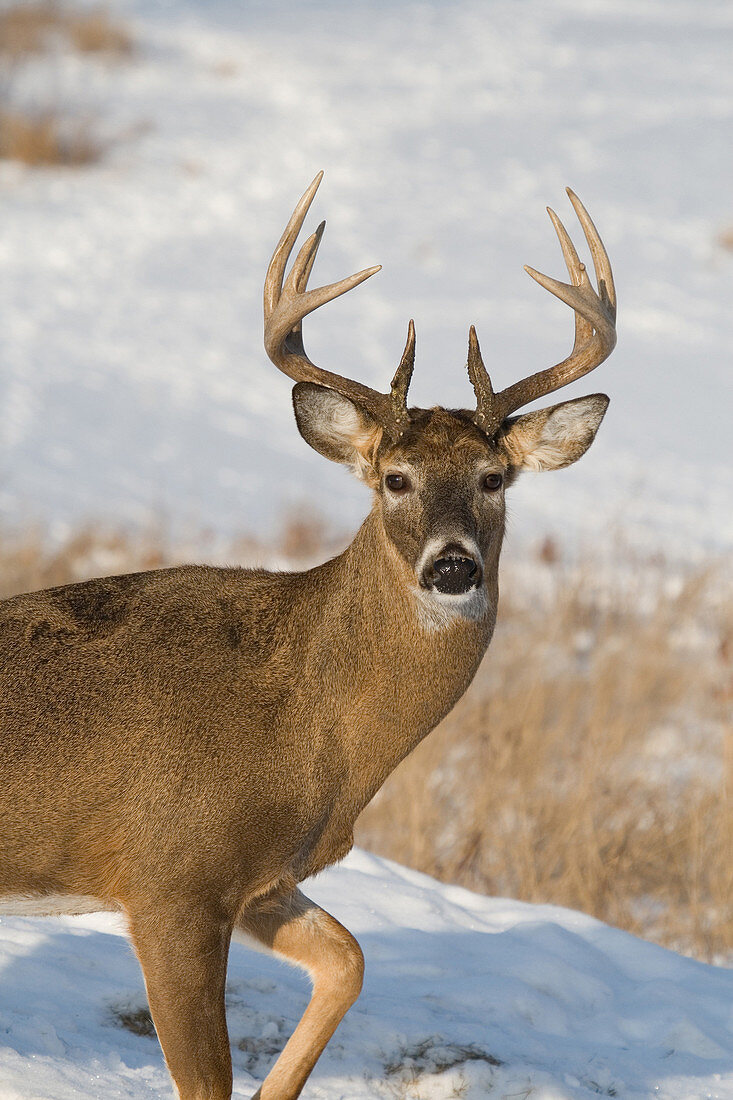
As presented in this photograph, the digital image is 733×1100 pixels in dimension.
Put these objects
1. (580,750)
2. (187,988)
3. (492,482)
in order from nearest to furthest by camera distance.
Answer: (187,988), (492,482), (580,750)

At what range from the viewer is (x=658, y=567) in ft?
36.3

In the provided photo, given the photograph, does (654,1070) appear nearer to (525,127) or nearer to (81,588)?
(81,588)

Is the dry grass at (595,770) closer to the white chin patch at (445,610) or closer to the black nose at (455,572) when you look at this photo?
the white chin patch at (445,610)

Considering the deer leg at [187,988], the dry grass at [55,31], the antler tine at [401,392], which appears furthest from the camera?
the dry grass at [55,31]

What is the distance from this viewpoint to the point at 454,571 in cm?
418

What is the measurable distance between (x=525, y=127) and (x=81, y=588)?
55.4 feet

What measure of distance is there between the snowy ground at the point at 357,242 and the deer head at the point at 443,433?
6.11 metres

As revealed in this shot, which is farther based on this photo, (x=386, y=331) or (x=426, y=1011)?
(x=386, y=331)

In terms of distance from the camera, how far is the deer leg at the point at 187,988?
13.1ft

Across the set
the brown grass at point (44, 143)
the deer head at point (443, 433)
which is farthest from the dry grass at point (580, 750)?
the brown grass at point (44, 143)

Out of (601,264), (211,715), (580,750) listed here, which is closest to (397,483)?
(211,715)

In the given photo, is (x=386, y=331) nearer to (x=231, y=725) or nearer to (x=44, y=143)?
(x=44, y=143)

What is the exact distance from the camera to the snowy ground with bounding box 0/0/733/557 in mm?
12484

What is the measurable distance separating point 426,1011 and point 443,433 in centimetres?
198
